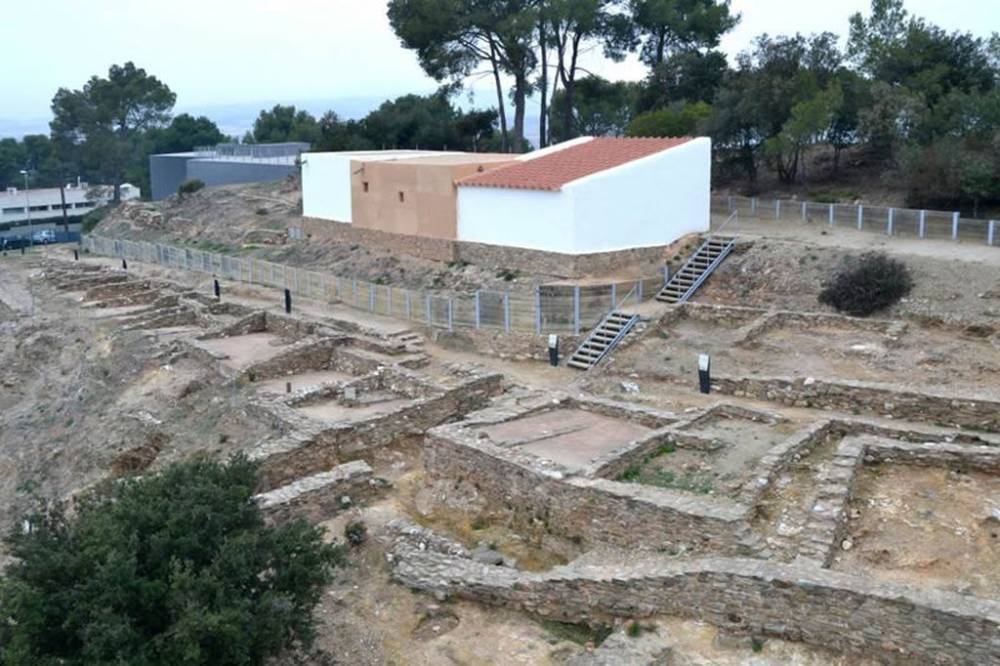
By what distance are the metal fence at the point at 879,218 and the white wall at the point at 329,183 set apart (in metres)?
11.3

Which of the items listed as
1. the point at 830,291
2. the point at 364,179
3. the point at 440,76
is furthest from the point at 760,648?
the point at 440,76

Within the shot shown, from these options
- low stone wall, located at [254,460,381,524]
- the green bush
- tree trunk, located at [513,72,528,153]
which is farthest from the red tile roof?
tree trunk, located at [513,72,528,153]

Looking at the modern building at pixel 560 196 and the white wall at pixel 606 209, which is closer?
the white wall at pixel 606 209

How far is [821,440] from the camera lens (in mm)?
12875

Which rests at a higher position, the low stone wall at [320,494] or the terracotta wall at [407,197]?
the terracotta wall at [407,197]

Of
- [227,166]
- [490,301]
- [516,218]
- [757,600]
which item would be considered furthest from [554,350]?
[227,166]

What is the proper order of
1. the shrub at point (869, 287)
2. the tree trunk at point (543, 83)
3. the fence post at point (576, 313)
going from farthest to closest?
the tree trunk at point (543, 83) < the fence post at point (576, 313) < the shrub at point (869, 287)

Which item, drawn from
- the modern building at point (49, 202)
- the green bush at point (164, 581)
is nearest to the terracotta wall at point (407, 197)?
the green bush at point (164, 581)

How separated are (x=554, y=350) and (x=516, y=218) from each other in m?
5.24

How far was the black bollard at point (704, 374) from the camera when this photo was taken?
15648 millimetres

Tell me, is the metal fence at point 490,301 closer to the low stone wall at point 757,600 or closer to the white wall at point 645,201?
the white wall at point 645,201

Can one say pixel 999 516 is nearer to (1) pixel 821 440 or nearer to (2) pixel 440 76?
(1) pixel 821 440

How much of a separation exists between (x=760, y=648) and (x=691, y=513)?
182 cm

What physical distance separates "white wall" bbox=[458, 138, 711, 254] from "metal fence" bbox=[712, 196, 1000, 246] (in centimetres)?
267
